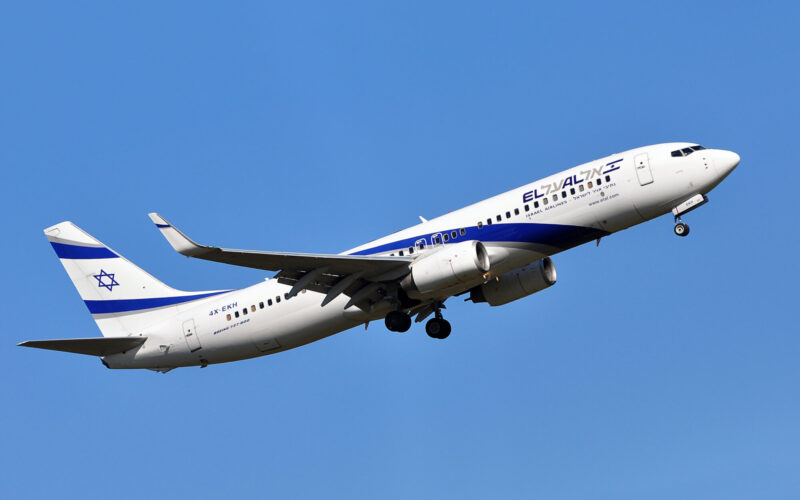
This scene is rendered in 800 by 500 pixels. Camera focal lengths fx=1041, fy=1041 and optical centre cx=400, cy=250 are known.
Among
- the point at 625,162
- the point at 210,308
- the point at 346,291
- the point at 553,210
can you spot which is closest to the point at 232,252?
the point at 346,291

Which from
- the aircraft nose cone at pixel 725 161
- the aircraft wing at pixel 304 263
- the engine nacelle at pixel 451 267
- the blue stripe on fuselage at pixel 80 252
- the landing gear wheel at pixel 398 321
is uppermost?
the blue stripe on fuselage at pixel 80 252

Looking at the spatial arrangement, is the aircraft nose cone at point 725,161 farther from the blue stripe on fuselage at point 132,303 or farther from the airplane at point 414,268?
the blue stripe on fuselage at point 132,303

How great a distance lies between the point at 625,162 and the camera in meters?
35.6

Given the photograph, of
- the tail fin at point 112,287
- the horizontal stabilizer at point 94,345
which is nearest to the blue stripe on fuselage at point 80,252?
the tail fin at point 112,287

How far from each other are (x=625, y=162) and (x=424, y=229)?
7495 mm

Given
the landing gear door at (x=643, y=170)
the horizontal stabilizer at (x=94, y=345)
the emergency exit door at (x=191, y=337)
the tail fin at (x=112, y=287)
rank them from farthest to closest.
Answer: the tail fin at (x=112, y=287) < the emergency exit door at (x=191, y=337) < the horizontal stabilizer at (x=94, y=345) < the landing gear door at (x=643, y=170)

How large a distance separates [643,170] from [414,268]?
8479 mm

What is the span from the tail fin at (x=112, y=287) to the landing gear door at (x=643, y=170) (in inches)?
673

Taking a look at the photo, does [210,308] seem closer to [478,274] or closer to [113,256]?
[113,256]

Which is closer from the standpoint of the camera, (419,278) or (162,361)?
(419,278)

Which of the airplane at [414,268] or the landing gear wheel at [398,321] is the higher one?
the airplane at [414,268]

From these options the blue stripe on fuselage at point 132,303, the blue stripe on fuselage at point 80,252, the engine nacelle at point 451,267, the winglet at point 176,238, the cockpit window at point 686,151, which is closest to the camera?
the winglet at point 176,238

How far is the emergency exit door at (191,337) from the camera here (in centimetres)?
4025

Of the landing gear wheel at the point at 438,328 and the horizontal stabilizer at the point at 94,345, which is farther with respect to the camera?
the landing gear wheel at the point at 438,328
